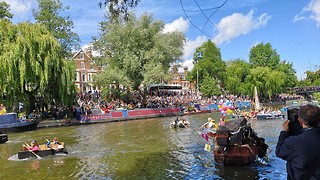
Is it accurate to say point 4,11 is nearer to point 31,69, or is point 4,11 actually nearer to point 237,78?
point 31,69

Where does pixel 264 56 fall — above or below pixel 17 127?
above

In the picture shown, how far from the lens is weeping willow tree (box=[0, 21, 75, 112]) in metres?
32.3

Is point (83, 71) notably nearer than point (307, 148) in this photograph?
No

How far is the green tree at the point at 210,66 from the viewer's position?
83.0 metres

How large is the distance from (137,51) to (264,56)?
45.4m

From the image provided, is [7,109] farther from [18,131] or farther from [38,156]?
[38,156]

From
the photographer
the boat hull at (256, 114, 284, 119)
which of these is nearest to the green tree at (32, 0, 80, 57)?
the boat hull at (256, 114, 284, 119)

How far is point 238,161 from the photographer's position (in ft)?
46.1

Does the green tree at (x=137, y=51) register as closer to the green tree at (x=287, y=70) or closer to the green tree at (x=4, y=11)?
the green tree at (x=4, y=11)

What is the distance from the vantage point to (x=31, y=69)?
33469 millimetres

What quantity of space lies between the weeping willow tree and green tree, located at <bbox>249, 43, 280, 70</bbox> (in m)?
56.5

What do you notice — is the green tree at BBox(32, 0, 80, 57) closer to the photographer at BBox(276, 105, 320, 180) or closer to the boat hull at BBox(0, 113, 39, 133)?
the boat hull at BBox(0, 113, 39, 133)

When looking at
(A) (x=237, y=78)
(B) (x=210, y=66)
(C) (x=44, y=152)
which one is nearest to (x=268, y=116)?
(C) (x=44, y=152)

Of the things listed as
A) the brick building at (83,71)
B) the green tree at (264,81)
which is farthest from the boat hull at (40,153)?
the green tree at (264,81)
